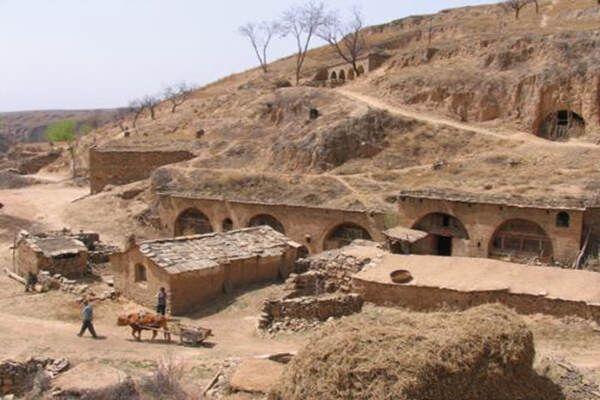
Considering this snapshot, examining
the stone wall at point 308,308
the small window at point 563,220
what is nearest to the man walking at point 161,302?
the stone wall at point 308,308

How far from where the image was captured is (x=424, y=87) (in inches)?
1713

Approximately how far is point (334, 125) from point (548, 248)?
18.7 metres

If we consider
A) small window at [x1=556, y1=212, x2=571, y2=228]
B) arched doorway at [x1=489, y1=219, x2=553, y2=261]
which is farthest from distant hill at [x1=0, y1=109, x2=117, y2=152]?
small window at [x1=556, y1=212, x2=571, y2=228]

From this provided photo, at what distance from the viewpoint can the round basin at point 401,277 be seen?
16.4 metres

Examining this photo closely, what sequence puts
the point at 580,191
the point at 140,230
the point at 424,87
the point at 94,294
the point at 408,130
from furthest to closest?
the point at 424,87 → the point at 408,130 → the point at 140,230 → the point at 580,191 → the point at 94,294

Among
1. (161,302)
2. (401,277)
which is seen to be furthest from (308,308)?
(161,302)

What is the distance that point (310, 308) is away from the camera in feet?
51.8

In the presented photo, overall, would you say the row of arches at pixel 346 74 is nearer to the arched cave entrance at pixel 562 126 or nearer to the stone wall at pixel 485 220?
the arched cave entrance at pixel 562 126

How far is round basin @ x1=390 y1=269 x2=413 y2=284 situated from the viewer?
16406mm

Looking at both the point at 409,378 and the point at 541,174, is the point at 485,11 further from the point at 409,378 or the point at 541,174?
the point at 409,378

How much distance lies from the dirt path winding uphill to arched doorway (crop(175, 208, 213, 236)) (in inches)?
580

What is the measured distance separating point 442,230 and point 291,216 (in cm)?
734

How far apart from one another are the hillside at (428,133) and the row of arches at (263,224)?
1217 mm

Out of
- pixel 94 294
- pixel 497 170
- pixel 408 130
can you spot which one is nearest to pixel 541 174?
pixel 497 170
